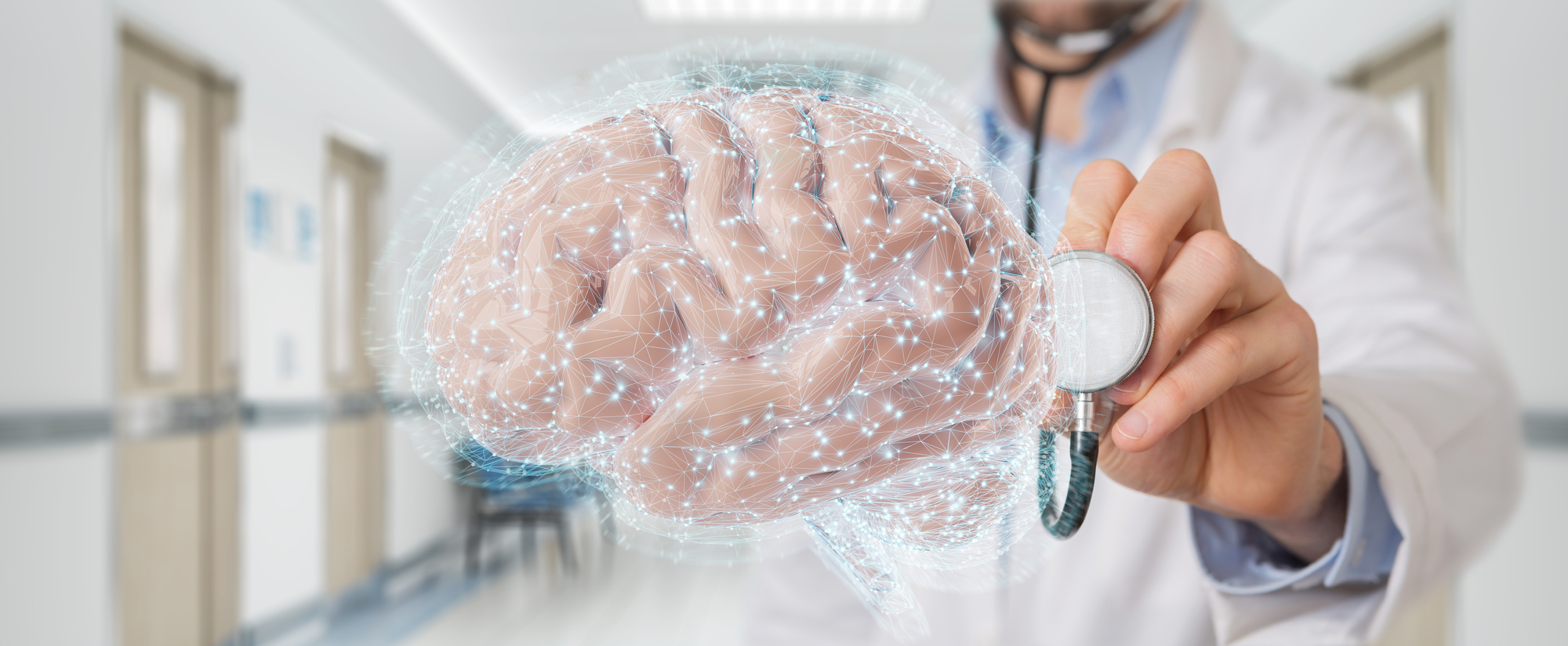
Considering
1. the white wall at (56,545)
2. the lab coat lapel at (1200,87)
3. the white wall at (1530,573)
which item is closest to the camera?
the lab coat lapel at (1200,87)

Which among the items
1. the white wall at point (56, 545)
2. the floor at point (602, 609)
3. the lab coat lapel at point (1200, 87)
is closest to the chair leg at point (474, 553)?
the floor at point (602, 609)

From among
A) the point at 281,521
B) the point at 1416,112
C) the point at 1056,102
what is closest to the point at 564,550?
the point at 281,521

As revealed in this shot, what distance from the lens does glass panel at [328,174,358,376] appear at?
9.88 feet

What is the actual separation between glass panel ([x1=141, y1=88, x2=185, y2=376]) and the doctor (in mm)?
2146

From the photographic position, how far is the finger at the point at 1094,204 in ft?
0.94

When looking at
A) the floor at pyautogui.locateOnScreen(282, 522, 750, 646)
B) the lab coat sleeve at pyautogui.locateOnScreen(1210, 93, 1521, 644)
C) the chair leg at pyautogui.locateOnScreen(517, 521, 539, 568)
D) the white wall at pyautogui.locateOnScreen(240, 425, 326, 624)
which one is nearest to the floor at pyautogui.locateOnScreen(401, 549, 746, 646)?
the floor at pyautogui.locateOnScreen(282, 522, 750, 646)

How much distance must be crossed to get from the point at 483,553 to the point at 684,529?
4022 mm

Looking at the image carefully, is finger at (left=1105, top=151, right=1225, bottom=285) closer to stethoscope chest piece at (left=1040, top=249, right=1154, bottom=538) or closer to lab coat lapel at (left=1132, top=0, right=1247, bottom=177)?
stethoscope chest piece at (left=1040, top=249, right=1154, bottom=538)

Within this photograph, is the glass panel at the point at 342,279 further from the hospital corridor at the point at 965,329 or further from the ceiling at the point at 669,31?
the hospital corridor at the point at 965,329

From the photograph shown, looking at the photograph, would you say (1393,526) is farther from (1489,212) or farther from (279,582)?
(279,582)

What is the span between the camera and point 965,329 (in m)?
0.25

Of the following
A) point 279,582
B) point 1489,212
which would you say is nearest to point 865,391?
point 1489,212

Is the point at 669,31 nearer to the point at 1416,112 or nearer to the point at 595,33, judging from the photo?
the point at 595,33

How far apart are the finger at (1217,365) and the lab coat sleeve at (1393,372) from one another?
15 cm
